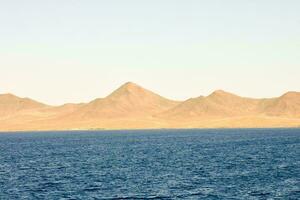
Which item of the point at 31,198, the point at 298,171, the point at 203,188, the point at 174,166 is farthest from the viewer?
the point at 174,166

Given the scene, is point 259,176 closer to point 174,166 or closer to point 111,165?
point 174,166

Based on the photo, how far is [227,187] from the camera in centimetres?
7444

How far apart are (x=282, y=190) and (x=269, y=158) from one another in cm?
4804

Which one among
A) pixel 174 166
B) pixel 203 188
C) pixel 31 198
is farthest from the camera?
pixel 174 166

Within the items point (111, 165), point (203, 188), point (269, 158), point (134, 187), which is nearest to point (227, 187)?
point (203, 188)

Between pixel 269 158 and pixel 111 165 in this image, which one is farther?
pixel 269 158

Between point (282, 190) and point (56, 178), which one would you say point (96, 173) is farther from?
point (282, 190)

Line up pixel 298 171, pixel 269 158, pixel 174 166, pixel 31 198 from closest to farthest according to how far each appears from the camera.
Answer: pixel 31 198 < pixel 298 171 < pixel 174 166 < pixel 269 158

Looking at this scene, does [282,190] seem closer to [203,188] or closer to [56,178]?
[203,188]

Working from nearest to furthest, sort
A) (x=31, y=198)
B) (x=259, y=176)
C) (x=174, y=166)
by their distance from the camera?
(x=31, y=198), (x=259, y=176), (x=174, y=166)

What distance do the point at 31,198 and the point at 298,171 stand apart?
44.8m

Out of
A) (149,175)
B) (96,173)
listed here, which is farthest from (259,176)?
(96,173)

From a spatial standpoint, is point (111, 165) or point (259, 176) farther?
point (111, 165)

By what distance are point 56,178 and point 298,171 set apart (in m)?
38.6
